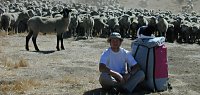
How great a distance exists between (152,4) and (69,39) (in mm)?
57323

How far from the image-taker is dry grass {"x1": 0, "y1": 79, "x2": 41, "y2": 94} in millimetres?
11234

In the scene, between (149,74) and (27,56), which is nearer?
(149,74)

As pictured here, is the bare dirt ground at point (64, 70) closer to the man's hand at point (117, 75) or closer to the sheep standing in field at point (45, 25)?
the man's hand at point (117, 75)

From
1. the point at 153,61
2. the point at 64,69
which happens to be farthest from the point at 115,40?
the point at 64,69

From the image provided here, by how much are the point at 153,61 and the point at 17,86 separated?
137 inches

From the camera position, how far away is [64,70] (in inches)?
579

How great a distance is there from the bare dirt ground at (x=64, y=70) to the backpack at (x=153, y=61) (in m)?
0.35

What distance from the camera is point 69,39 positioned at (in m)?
27.6

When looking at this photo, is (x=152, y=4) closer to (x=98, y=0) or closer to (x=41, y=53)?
(x=98, y=0)

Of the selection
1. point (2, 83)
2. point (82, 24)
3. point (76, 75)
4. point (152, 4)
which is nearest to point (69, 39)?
point (82, 24)

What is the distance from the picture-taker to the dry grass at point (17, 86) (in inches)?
442

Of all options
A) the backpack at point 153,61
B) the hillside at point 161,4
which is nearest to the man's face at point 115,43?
the backpack at point 153,61

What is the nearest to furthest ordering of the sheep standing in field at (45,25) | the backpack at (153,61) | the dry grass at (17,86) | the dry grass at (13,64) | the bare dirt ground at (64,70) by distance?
the dry grass at (17,86) < the backpack at (153,61) < the bare dirt ground at (64,70) < the dry grass at (13,64) < the sheep standing in field at (45,25)

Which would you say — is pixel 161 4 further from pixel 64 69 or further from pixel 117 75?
pixel 117 75
